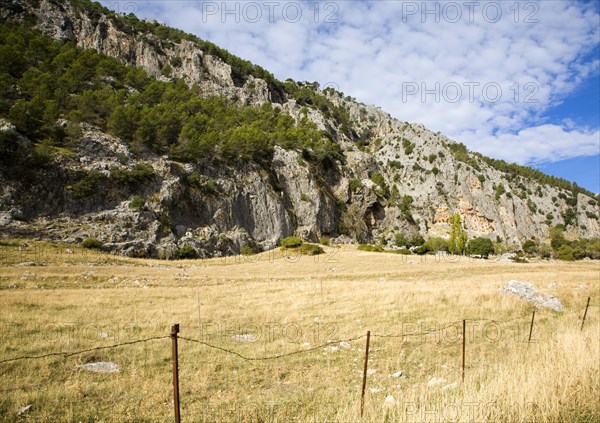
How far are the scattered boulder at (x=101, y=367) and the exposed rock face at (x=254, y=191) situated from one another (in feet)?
127

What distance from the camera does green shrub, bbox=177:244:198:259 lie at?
48.2 m

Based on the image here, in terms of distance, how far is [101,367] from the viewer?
356 inches

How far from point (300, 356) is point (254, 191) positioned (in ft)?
197

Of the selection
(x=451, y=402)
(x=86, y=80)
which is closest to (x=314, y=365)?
(x=451, y=402)

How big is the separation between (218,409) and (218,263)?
38.5 m

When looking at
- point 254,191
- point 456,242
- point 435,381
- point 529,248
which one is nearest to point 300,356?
point 435,381

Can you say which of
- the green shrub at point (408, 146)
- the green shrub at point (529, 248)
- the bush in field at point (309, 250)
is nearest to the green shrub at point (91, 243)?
the bush in field at point (309, 250)

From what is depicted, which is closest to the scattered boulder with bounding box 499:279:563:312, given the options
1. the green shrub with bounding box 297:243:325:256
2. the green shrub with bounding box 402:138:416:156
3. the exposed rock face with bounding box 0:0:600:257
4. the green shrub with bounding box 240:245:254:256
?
the green shrub with bounding box 297:243:325:256

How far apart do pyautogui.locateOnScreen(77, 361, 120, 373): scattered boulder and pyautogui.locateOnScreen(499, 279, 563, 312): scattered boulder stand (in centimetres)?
1838

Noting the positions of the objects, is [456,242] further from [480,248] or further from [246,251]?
[246,251]

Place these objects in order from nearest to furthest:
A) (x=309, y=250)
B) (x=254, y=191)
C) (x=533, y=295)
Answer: (x=533, y=295), (x=309, y=250), (x=254, y=191)

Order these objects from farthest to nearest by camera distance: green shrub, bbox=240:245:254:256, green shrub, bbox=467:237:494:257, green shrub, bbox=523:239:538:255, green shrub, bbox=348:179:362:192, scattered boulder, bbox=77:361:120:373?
green shrub, bbox=523:239:538:255, green shrub, bbox=348:179:362:192, green shrub, bbox=467:237:494:257, green shrub, bbox=240:245:254:256, scattered boulder, bbox=77:361:120:373

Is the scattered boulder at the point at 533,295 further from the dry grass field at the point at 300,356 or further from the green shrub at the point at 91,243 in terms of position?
the green shrub at the point at 91,243

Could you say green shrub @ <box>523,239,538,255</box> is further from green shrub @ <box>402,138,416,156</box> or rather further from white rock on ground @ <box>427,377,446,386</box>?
white rock on ground @ <box>427,377,446,386</box>
